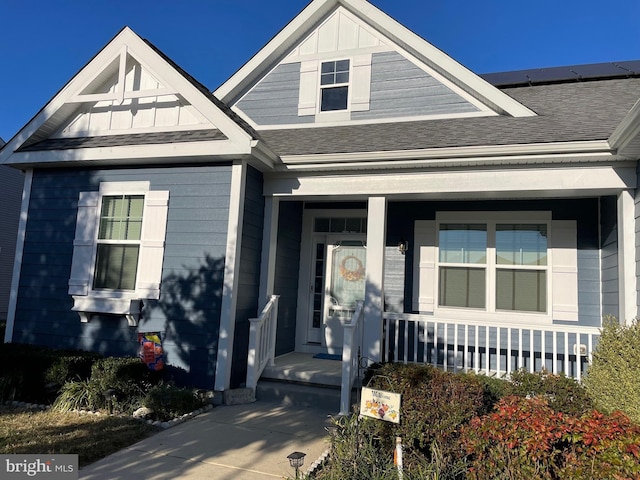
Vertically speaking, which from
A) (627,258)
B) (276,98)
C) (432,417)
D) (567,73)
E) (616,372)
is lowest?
(432,417)

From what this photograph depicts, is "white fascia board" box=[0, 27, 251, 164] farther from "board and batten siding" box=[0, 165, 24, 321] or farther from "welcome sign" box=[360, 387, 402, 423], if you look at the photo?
"board and batten siding" box=[0, 165, 24, 321]

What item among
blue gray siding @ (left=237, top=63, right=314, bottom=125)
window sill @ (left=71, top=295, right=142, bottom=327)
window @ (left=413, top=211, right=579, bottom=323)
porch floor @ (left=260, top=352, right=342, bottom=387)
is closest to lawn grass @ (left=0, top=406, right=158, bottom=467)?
window sill @ (left=71, top=295, right=142, bottom=327)

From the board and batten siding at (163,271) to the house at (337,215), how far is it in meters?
0.03

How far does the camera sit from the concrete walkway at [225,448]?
3529 mm

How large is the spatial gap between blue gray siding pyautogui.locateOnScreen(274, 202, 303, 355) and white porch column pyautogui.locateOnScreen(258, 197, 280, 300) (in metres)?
0.37

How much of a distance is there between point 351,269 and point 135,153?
13.1 ft

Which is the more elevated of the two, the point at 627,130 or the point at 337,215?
the point at 627,130

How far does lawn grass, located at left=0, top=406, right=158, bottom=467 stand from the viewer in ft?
12.6

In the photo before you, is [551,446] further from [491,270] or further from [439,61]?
[439,61]

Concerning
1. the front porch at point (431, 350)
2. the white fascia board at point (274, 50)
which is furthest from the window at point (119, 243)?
the white fascia board at point (274, 50)

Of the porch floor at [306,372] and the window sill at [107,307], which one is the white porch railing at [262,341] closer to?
the porch floor at [306,372]

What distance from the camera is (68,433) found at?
14.1 ft

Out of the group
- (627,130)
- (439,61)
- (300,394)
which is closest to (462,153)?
(627,130)

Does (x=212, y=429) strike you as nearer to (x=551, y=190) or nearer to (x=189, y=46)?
(x=551, y=190)
